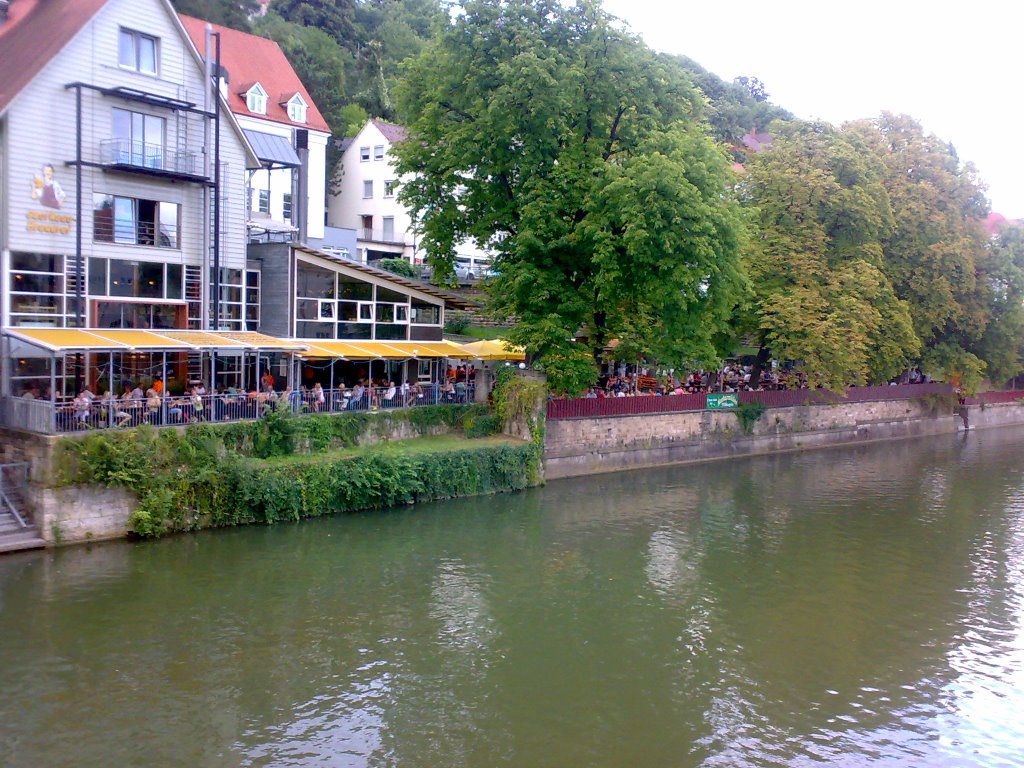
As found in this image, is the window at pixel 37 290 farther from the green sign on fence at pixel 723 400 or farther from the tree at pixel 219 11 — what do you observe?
the tree at pixel 219 11

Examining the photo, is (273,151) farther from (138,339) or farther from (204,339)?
(138,339)

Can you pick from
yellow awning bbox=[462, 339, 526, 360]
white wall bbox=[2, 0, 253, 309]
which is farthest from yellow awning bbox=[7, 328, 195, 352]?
yellow awning bbox=[462, 339, 526, 360]

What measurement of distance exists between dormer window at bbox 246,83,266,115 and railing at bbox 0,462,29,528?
74.1 ft

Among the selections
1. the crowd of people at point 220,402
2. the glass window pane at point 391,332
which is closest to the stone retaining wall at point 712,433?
the crowd of people at point 220,402

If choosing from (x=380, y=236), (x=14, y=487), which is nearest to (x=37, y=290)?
(x=14, y=487)

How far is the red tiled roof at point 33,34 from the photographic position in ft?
Answer: 79.2

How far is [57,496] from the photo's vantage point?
20.5 m

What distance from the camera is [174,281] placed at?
2791 centimetres

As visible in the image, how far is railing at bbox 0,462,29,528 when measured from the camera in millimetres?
20562

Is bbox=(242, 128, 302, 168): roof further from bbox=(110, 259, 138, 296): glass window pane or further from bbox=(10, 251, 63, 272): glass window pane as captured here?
bbox=(10, 251, 63, 272): glass window pane

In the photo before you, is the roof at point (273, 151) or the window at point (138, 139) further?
the roof at point (273, 151)

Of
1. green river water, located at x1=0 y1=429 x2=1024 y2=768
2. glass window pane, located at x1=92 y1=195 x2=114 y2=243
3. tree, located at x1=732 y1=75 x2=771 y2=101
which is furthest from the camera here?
tree, located at x1=732 y1=75 x2=771 y2=101

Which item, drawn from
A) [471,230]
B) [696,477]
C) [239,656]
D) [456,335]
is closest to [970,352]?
[696,477]

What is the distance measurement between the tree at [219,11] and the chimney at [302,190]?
814 inches
